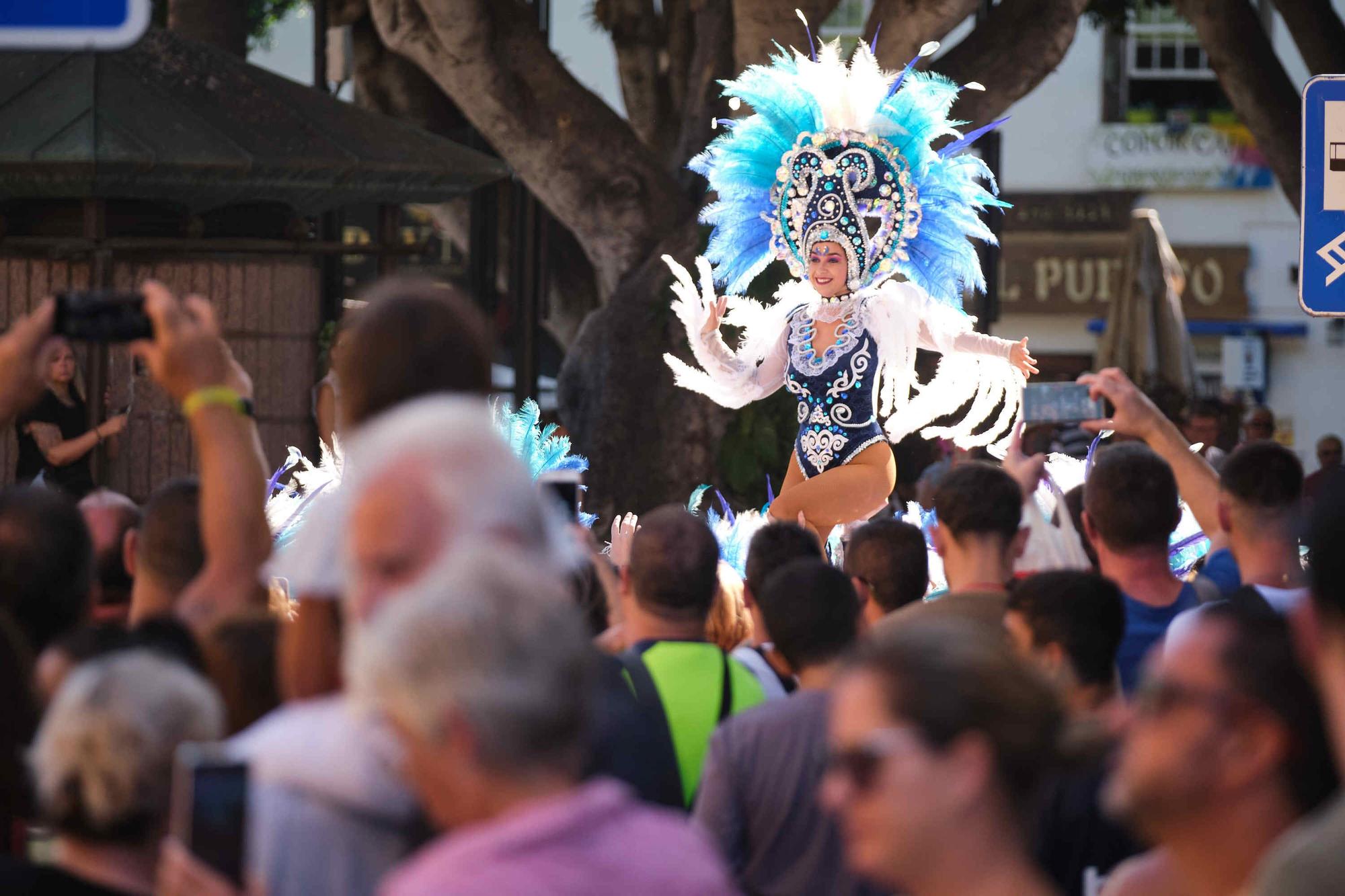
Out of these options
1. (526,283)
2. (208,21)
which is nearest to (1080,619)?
(208,21)

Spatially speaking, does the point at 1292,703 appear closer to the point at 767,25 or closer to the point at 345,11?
the point at 767,25

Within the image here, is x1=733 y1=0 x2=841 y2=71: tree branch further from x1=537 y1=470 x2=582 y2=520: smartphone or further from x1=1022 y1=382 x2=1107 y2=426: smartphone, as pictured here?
x1=537 y1=470 x2=582 y2=520: smartphone

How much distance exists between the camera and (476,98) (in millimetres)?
10758

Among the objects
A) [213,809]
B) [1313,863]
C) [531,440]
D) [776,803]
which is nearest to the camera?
[1313,863]

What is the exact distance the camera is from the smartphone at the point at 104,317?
9.72 ft

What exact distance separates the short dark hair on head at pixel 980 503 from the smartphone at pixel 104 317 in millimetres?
1707

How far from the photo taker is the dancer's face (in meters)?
7.01

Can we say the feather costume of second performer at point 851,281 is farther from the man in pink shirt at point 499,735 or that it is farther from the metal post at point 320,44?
the metal post at point 320,44

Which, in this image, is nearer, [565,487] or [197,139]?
[565,487]

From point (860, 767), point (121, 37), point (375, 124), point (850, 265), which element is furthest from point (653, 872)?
point (375, 124)

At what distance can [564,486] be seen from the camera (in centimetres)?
408

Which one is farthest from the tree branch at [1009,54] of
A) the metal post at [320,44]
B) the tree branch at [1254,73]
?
the metal post at [320,44]

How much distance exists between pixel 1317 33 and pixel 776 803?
11341 millimetres

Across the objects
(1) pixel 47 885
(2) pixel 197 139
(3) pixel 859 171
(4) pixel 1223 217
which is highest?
(4) pixel 1223 217
